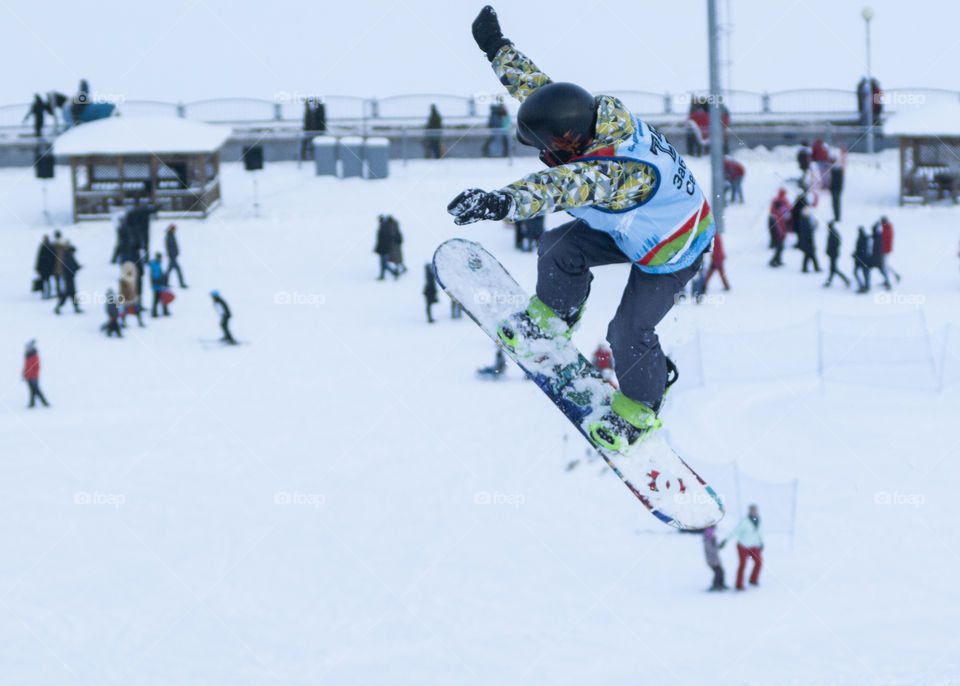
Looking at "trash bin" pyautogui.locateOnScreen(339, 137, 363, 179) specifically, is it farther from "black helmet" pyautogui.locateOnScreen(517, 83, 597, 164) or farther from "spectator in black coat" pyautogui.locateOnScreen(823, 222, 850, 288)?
"black helmet" pyautogui.locateOnScreen(517, 83, 597, 164)

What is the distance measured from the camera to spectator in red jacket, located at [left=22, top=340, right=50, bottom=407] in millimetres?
18891

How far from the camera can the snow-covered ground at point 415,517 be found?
1476cm

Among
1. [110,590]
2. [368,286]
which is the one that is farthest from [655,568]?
[368,286]

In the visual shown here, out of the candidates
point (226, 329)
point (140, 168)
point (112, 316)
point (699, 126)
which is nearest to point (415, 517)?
point (226, 329)

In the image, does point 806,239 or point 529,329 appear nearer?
point 529,329

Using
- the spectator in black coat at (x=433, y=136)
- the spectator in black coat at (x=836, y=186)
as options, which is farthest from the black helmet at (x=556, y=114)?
the spectator in black coat at (x=433, y=136)

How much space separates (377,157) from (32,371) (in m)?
13.1

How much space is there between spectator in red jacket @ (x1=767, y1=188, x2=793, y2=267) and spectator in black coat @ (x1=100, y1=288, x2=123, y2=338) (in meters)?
11.6

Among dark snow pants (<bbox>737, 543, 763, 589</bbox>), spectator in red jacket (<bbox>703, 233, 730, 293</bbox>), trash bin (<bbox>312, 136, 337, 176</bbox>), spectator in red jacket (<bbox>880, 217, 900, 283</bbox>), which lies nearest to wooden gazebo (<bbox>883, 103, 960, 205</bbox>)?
spectator in red jacket (<bbox>880, 217, 900, 283</bbox>)

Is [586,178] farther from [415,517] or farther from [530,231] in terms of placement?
[530,231]

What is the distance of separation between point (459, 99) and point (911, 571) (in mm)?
21983

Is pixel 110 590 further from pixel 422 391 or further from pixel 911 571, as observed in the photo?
pixel 911 571

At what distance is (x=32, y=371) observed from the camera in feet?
62.3

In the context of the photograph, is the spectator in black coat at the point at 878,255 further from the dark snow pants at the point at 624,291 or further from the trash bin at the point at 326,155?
the dark snow pants at the point at 624,291
